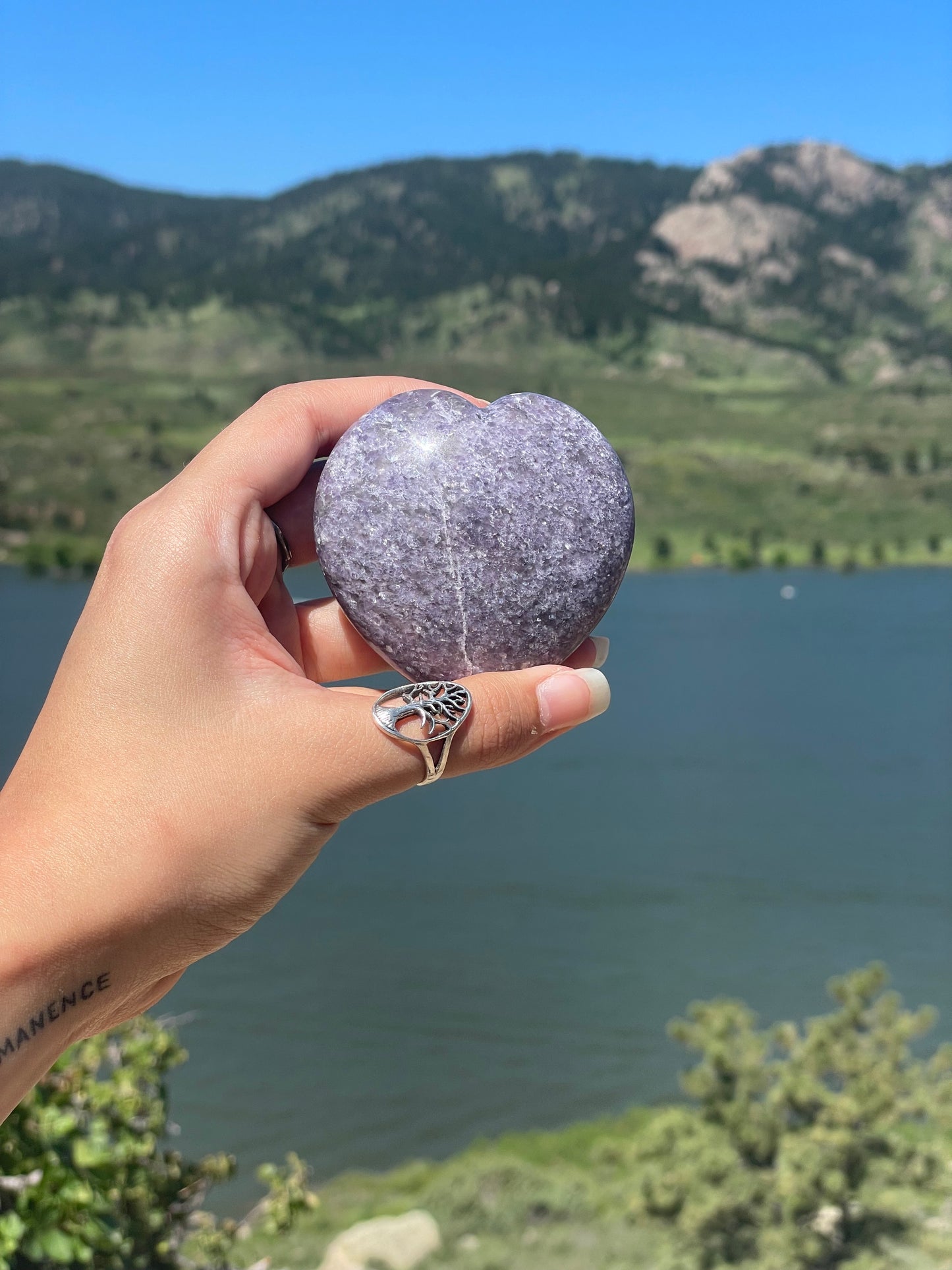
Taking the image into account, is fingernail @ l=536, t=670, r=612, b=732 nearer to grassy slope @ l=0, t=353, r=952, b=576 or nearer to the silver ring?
the silver ring

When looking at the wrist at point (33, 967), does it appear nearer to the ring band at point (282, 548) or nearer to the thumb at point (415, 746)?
the thumb at point (415, 746)

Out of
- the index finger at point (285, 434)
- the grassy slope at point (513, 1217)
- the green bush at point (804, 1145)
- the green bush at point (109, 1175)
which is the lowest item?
the grassy slope at point (513, 1217)

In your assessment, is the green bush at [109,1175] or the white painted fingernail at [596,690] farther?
the green bush at [109,1175]

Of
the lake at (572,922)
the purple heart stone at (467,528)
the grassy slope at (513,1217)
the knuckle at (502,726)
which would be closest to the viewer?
the knuckle at (502,726)

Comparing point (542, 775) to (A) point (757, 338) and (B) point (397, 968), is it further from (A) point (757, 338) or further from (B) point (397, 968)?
(A) point (757, 338)

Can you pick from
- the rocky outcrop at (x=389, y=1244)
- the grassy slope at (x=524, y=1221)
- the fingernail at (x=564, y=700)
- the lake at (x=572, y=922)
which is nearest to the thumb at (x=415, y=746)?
the fingernail at (x=564, y=700)

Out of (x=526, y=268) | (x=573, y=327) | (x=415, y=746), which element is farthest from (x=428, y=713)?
(x=526, y=268)

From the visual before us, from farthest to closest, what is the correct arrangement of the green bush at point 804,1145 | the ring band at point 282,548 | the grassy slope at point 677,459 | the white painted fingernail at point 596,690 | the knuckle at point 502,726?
the grassy slope at point 677,459
the green bush at point 804,1145
the ring band at point 282,548
the white painted fingernail at point 596,690
the knuckle at point 502,726

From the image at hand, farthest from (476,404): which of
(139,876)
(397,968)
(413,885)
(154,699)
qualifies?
(413,885)
